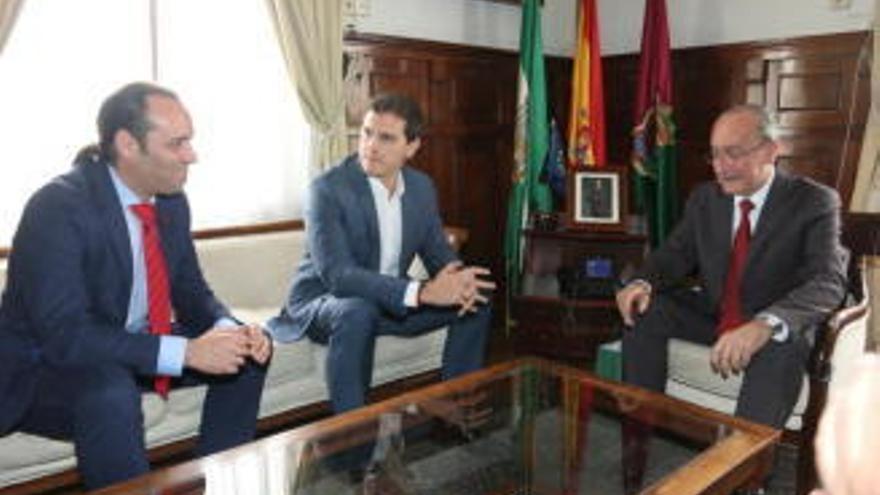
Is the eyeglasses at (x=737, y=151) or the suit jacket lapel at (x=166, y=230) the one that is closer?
the suit jacket lapel at (x=166, y=230)

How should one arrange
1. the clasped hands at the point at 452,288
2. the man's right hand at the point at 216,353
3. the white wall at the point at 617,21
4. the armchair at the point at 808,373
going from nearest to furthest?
the man's right hand at the point at 216,353 < the armchair at the point at 808,373 < the clasped hands at the point at 452,288 < the white wall at the point at 617,21

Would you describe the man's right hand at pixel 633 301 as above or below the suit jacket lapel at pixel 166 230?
below

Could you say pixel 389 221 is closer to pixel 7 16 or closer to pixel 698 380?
pixel 698 380

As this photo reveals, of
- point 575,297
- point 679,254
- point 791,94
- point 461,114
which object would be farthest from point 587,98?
point 679,254

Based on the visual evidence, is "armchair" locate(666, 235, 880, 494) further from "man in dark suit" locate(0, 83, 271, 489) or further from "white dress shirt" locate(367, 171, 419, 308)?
"man in dark suit" locate(0, 83, 271, 489)

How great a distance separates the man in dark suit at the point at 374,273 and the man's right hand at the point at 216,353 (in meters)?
0.47

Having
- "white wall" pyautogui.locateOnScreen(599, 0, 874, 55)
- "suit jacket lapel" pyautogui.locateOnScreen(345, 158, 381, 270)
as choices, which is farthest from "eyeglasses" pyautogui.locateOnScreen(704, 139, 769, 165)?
"white wall" pyautogui.locateOnScreen(599, 0, 874, 55)

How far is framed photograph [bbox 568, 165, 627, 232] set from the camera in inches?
137

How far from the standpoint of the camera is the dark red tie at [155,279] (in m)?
1.87

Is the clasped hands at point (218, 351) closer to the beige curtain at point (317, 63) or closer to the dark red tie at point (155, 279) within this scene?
the dark red tie at point (155, 279)

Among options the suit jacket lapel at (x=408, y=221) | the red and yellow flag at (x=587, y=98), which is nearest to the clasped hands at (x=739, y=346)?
the suit jacket lapel at (x=408, y=221)

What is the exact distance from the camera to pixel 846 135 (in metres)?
3.51

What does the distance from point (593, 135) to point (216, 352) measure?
8.69 feet

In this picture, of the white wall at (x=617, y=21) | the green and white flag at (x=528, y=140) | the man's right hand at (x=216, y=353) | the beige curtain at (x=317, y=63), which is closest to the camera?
the man's right hand at (x=216, y=353)
